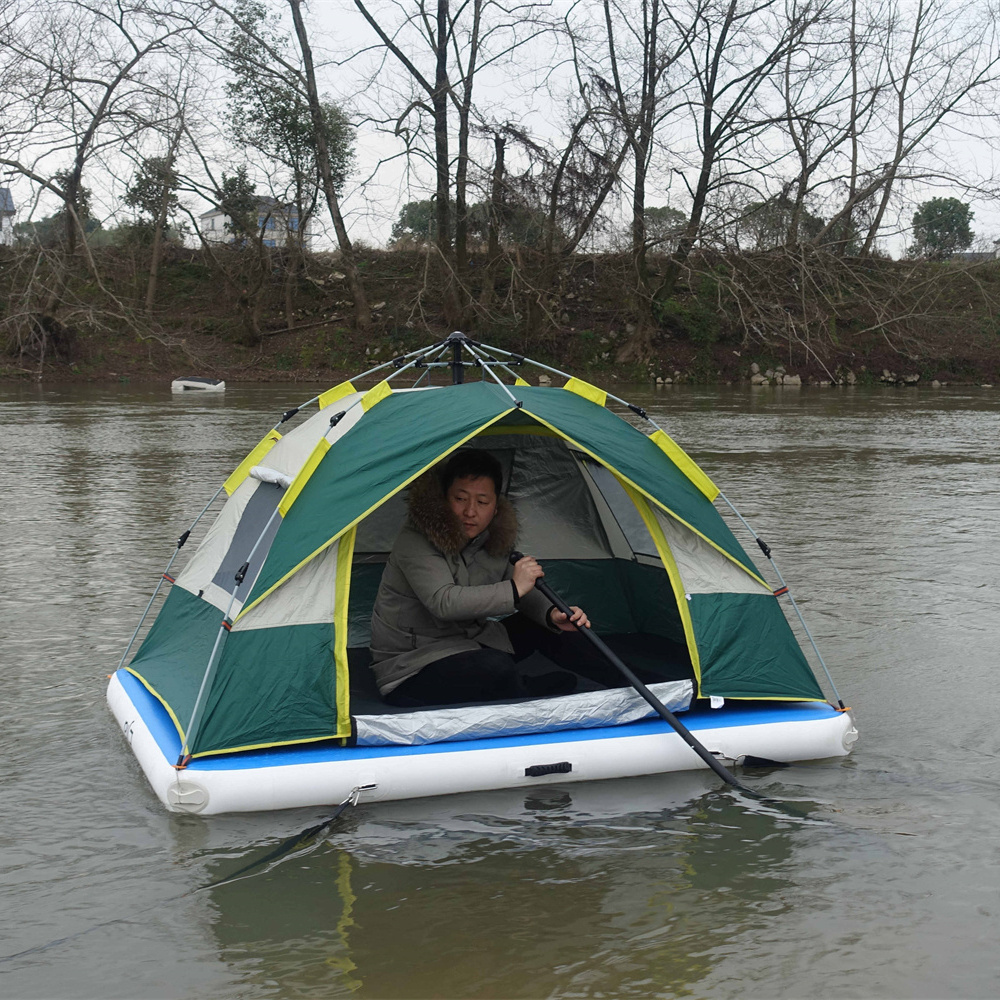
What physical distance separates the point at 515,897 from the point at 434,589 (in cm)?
137

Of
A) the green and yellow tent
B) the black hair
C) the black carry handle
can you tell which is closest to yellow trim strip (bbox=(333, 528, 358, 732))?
the green and yellow tent

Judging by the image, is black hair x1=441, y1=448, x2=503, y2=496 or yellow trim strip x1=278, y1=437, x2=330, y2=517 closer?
yellow trim strip x1=278, y1=437, x2=330, y2=517

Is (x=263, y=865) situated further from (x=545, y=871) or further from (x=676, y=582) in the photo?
(x=676, y=582)

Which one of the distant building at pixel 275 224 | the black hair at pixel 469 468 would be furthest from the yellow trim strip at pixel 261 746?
the distant building at pixel 275 224

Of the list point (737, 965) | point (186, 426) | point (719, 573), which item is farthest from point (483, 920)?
point (186, 426)

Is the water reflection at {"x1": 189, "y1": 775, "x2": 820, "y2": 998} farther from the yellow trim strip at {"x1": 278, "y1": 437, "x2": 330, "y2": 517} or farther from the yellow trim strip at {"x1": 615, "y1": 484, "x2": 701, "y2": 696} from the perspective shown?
the yellow trim strip at {"x1": 278, "y1": 437, "x2": 330, "y2": 517}

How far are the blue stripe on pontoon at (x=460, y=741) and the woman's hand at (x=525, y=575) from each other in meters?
0.57

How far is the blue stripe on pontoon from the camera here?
4.07 metres

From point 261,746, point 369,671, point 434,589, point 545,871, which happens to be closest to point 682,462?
point 434,589

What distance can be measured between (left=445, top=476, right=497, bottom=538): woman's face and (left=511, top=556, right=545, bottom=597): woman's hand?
0.92 ft

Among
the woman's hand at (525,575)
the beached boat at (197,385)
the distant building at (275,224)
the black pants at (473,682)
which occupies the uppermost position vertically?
the distant building at (275,224)

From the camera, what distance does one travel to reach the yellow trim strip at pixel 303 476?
4.49 metres

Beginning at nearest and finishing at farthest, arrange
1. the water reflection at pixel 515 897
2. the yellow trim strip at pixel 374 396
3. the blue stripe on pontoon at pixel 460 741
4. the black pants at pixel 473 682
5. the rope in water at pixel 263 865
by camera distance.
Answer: the water reflection at pixel 515 897, the rope in water at pixel 263 865, the blue stripe on pontoon at pixel 460 741, the black pants at pixel 473 682, the yellow trim strip at pixel 374 396

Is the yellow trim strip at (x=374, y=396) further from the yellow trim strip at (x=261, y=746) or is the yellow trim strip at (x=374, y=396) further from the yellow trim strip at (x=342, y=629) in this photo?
the yellow trim strip at (x=261, y=746)
